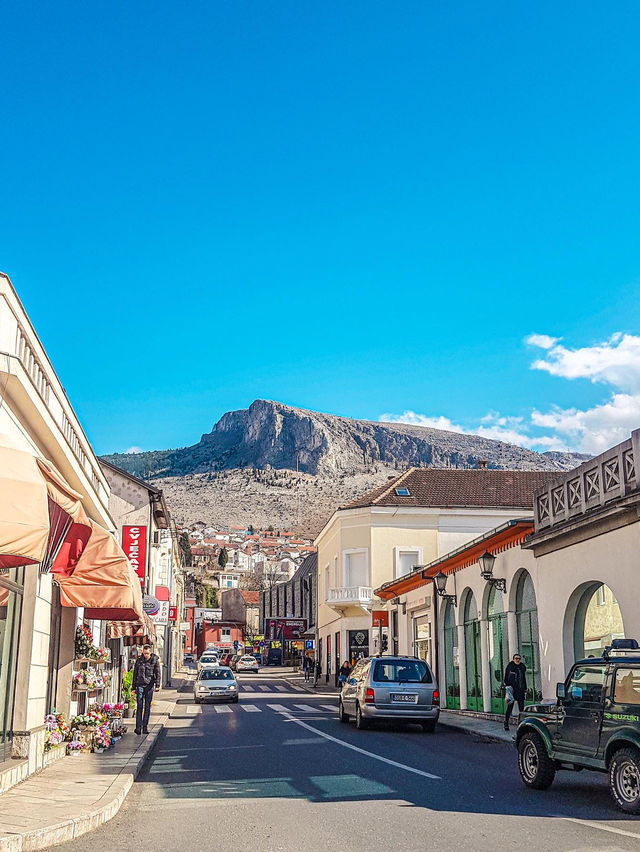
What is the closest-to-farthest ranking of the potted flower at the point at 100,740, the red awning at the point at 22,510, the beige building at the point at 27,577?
the red awning at the point at 22,510 < the beige building at the point at 27,577 < the potted flower at the point at 100,740

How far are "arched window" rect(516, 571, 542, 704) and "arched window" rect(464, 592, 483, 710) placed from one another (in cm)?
353

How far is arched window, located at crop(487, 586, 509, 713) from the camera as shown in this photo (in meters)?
23.5

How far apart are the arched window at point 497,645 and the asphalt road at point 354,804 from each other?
648 cm

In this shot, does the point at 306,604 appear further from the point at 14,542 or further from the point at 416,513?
the point at 14,542

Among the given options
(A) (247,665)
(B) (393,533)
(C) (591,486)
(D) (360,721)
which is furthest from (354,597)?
(A) (247,665)

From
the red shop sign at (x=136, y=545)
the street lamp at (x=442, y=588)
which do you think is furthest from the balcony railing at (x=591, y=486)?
the red shop sign at (x=136, y=545)

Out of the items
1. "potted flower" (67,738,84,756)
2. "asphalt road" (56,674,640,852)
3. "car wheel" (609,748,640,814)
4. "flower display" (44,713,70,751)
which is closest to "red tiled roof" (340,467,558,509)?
"asphalt road" (56,674,640,852)

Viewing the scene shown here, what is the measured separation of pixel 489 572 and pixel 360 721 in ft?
16.8

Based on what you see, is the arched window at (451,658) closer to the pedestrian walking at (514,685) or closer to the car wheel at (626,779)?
the pedestrian walking at (514,685)

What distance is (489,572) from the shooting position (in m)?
22.9

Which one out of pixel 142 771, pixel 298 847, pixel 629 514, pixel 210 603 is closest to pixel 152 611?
pixel 142 771

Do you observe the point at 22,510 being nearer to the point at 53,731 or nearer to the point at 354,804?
the point at 354,804

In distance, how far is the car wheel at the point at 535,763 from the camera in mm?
10570

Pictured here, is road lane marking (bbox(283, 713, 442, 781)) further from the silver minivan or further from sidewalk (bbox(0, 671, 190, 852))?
sidewalk (bbox(0, 671, 190, 852))
